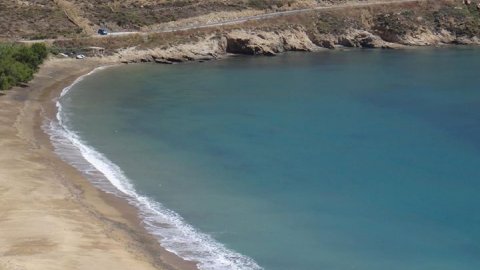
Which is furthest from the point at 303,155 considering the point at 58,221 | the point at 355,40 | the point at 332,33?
the point at 355,40

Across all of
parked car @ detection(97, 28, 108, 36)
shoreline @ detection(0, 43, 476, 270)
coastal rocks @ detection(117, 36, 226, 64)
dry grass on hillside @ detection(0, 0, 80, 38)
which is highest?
dry grass on hillside @ detection(0, 0, 80, 38)

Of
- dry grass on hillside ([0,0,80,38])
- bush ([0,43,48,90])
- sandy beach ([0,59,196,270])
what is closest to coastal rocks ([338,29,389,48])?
dry grass on hillside ([0,0,80,38])

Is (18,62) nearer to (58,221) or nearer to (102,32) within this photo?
(102,32)

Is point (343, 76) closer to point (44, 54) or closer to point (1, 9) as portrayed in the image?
point (44, 54)

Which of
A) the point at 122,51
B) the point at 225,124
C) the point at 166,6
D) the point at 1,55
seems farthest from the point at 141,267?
the point at 166,6

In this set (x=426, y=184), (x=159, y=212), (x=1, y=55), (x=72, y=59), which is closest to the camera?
(x=159, y=212)

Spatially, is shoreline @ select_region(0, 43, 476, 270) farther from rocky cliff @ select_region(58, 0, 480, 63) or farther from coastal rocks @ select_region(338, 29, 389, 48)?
coastal rocks @ select_region(338, 29, 389, 48)

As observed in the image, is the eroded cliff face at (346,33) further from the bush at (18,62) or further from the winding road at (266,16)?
the bush at (18,62)
